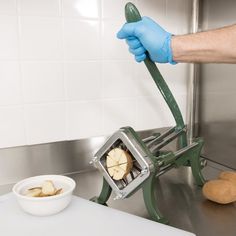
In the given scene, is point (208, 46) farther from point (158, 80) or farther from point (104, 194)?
point (104, 194)

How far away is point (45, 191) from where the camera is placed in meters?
0.59

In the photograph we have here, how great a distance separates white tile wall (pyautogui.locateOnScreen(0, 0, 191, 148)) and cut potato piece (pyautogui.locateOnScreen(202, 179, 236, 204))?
293mm

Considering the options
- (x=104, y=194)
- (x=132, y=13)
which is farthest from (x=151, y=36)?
(x=104, y=194)

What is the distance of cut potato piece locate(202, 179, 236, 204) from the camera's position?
663mm

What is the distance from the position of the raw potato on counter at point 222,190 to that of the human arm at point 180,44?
27cm

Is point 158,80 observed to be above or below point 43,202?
above

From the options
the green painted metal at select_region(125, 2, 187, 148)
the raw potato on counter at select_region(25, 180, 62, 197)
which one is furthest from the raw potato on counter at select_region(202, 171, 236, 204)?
the raw potato on counter at select_region(25, 180, 62, 197)

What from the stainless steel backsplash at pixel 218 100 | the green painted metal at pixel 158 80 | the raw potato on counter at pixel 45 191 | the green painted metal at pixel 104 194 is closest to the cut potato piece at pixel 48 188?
the raw potato on counter at pixel 45 191

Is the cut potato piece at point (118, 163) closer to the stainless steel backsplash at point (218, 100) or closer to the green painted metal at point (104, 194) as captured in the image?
the green painted metal at point (104, 194)

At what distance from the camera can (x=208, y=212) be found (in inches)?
25.9

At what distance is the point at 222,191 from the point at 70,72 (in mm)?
454

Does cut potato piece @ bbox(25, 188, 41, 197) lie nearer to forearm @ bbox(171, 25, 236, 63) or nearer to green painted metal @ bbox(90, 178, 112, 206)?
green painted metal @ bbox(90, 178, 112, 206)

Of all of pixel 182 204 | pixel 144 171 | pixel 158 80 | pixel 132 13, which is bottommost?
pixel 182 204

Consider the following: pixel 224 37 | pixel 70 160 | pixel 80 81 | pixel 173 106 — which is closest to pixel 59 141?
pixel 70 160
